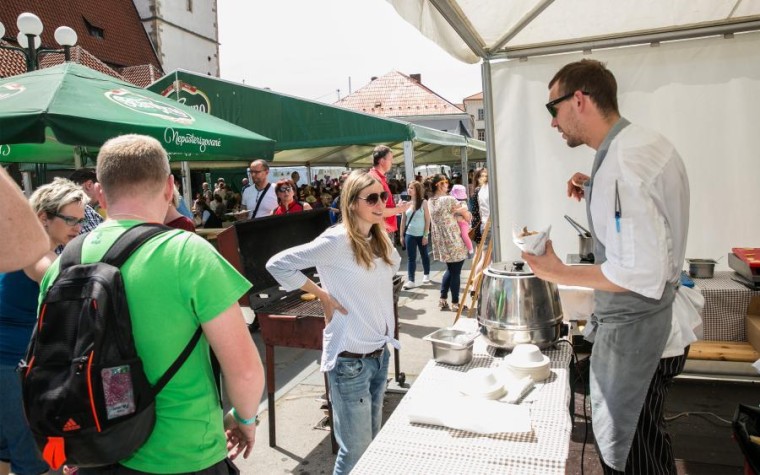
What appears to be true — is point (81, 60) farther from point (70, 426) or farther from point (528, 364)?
point (528, 364)

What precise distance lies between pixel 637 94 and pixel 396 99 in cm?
3317

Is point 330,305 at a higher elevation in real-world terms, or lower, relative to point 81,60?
lower

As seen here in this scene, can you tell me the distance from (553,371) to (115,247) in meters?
1.63

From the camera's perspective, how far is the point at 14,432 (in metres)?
2.69

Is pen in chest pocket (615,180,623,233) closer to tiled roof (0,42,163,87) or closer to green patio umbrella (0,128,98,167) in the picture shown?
green patio umbrella (0,128,98,167)

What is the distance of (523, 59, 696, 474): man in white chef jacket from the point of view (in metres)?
1.65

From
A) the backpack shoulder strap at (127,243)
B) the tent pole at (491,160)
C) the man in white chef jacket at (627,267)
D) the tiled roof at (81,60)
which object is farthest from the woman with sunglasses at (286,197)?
the tiled roof at (81,60)

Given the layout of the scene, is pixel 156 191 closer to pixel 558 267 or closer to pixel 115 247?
pixel 115 247

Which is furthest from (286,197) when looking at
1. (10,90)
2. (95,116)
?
(10,90)

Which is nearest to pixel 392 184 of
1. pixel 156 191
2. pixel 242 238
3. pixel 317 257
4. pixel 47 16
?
pixel 242 238

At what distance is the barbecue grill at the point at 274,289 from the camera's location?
136 inches

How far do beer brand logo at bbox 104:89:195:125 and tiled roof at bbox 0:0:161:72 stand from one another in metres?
30.8

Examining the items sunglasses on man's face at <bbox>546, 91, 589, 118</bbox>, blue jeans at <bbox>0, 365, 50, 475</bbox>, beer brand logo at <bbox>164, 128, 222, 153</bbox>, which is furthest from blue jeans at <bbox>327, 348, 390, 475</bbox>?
beer brand logo at <bbox>164, 128, 222, 153</bbox>

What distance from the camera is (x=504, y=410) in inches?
66.6
